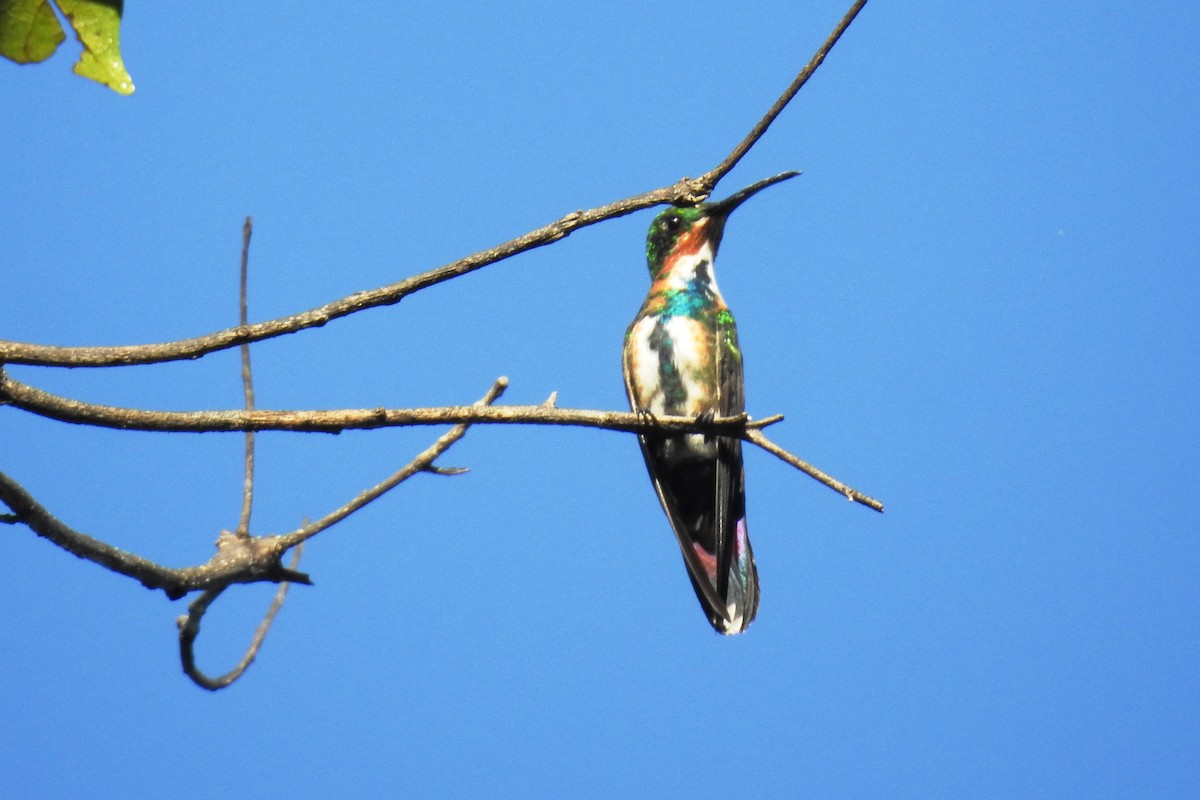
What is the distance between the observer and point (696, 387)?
4305mm

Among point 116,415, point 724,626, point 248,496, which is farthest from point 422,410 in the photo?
point 724,626

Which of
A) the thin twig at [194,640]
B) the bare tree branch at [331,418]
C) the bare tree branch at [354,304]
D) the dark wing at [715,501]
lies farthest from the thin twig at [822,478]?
the dark wing at [715,501]

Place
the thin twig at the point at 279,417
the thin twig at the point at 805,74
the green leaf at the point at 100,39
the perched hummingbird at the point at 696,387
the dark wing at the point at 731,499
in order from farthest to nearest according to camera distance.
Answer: the perched hummingbird at the point at 696,387 → the dark wing at the point at 731,499 → the thin twig at the point at 805,74 → the thin twig at the point at 279,417 → the green leaf at the point at 100,39

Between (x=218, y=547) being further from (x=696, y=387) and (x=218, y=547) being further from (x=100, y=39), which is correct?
(x=696, y=387)

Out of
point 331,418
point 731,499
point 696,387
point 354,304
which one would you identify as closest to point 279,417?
point 331,418

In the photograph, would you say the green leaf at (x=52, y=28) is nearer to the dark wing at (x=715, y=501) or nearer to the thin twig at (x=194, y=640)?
the thin twig at (x=194, y=640)

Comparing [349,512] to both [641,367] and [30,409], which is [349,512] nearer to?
[30,409]

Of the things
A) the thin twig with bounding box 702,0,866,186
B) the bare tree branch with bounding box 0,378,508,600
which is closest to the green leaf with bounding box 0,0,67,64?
the bare tree branch with bounding box 0,378,508,600

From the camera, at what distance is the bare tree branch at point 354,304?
1785 mm

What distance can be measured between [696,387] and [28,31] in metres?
3.16

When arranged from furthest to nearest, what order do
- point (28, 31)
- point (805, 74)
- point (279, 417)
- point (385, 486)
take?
point (385, 486), point (805, 74), point (279, 417), point (28, 31)

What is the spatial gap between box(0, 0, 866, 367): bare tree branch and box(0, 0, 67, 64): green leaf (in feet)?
1.74

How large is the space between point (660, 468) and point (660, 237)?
953 mm

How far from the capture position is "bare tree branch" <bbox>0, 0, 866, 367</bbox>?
1785 mm
